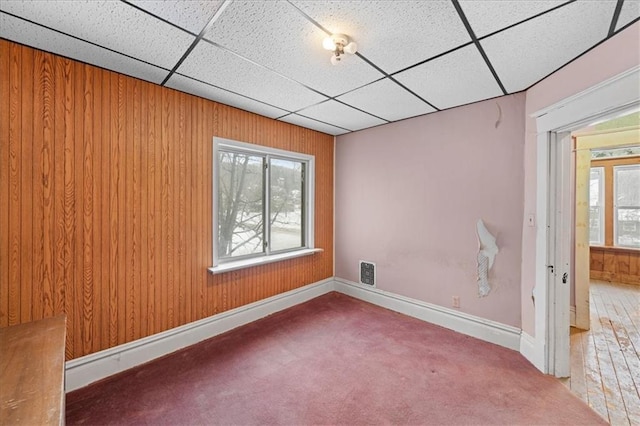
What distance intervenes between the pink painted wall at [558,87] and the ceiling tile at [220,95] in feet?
8.03

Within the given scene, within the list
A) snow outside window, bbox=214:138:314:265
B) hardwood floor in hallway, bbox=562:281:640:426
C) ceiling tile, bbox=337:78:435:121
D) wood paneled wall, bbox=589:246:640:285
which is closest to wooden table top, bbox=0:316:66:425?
snow outside window, bbox=214:138:314:265

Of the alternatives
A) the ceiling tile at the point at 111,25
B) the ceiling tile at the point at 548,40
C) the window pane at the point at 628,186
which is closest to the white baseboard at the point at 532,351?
the ceiling tile at the point at 548,40

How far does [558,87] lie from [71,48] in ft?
11.7

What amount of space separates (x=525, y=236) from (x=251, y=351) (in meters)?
2.79

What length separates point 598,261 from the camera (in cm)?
510

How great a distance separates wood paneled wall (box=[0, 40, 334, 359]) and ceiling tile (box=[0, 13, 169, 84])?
102mm

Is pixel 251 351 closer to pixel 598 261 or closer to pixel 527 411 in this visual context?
pixel 527 411

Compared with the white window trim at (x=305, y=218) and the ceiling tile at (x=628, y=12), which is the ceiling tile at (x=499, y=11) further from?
the white window trim at (x=305, y=218)

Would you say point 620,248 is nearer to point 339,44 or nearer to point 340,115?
point 340,115

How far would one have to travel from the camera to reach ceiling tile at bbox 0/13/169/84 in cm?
162

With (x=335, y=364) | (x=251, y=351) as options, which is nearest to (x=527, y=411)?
(x=335, y=364)

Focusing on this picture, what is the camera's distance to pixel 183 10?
1.47 meters

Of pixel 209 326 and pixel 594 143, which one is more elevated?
pixel 594 143

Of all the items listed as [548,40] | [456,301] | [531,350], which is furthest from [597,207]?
[548,40]
